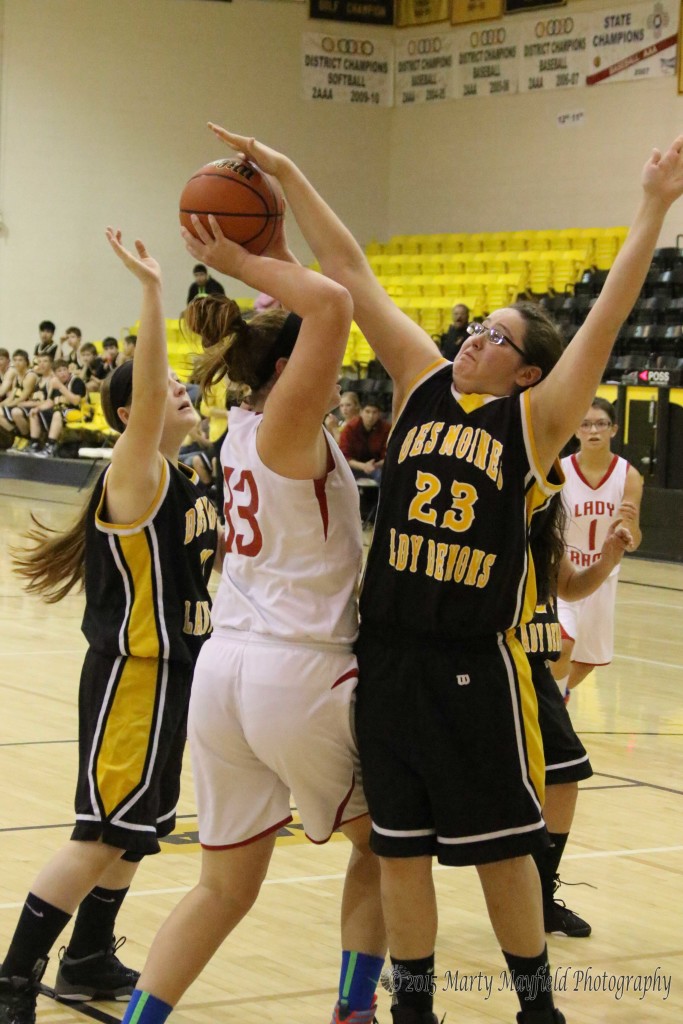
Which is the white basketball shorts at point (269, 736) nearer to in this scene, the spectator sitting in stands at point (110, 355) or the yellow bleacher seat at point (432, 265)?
the spectator sitting in stands at point (110, 355)

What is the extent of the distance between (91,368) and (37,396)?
0.80 m

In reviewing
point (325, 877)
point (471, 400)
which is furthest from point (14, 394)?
point (471, 400)

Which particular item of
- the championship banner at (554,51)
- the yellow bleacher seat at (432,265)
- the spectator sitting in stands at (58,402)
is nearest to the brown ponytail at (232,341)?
the spectator sitting in stands at (58,402)

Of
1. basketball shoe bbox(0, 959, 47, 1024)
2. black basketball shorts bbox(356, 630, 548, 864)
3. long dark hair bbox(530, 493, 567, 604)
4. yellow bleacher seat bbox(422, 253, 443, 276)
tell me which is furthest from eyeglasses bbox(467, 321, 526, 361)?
yellow bleacher seat bbox(422, 253, 443, 276)

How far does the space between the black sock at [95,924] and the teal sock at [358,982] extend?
2.51ft

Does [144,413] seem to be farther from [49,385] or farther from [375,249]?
[375,249]

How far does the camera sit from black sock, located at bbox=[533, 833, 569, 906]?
153 inches

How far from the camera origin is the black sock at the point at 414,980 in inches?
104

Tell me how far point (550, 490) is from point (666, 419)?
1111 cm

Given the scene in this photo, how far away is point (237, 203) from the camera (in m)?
2.89

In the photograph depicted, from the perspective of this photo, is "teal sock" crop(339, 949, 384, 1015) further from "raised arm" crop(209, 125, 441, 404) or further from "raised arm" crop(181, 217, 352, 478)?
"raised arm" crop(209, 125, 441, 404)

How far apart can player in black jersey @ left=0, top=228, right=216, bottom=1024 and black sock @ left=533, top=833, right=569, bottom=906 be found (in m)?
1.09

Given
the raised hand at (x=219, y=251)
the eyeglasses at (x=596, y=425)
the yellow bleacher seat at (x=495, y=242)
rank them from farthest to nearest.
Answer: the yellow bleacher seat at (x=495, y=242), the eyeglasses at (x=596, y=425), the raised hand at (x=219, y=251)

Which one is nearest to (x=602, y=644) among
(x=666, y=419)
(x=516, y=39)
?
(x=666, y=419)
